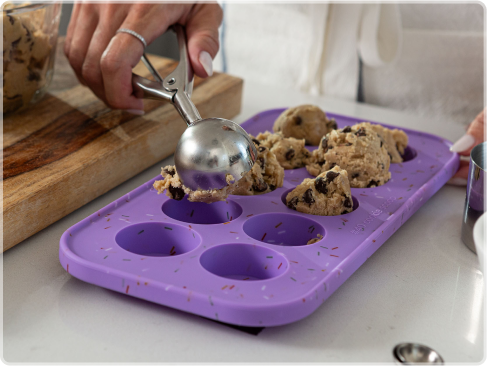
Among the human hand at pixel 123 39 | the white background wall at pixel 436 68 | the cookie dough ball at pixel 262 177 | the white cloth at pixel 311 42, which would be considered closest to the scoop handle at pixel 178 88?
the human hand at pixel 123 39

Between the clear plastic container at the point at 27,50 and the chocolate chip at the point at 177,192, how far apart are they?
1.36 ft

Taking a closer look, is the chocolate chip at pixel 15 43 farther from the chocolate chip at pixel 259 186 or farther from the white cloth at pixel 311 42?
the white cloth at pixel 311 42

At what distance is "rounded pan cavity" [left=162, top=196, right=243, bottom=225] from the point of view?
84 cm

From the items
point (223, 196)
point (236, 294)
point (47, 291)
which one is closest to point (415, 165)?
point (223, 196)

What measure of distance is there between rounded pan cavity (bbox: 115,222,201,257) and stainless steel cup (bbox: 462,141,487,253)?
416 mm

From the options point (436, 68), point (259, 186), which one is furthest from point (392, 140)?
point (436, 68)

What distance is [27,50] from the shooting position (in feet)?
3.28

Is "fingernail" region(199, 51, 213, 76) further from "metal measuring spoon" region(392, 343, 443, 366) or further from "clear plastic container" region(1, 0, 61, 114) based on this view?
"metal measuring spoon" region(392, 343, 443, 366)

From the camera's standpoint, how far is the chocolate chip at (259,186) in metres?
0.87

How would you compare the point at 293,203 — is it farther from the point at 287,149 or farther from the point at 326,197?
the point at 287,149

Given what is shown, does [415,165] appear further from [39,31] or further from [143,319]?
[39,31]

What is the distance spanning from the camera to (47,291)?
69 cm

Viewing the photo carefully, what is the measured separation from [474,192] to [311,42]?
0.80 metres

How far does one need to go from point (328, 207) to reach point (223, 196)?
0.16 m
